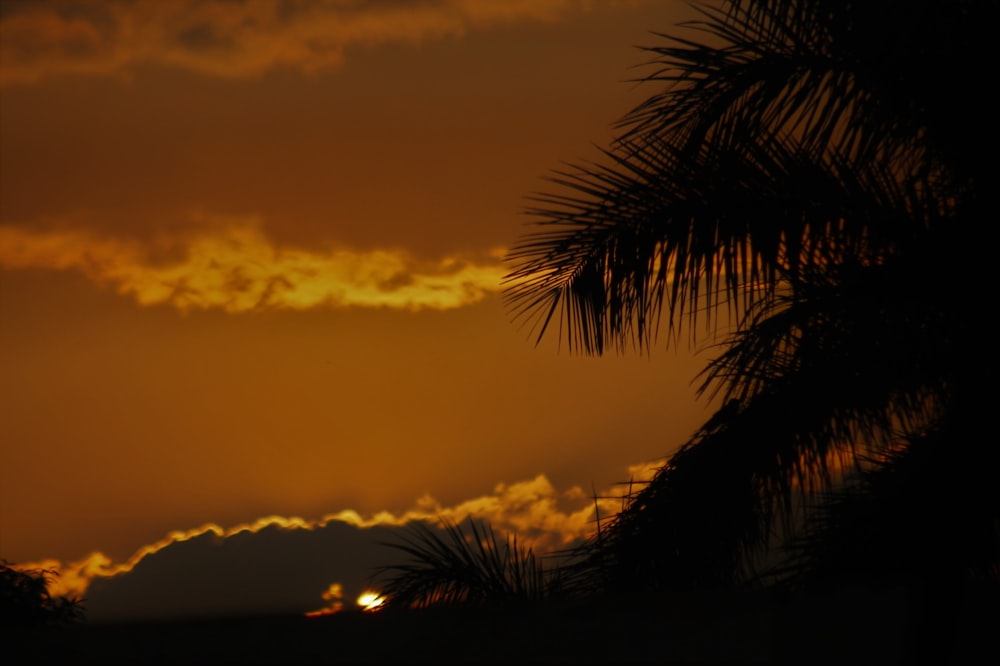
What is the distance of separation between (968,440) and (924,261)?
816 millimetres

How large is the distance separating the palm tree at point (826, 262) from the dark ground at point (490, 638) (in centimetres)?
176

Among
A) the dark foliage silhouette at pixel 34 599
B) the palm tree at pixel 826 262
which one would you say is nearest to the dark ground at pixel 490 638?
the palm tree at pixel 826 262

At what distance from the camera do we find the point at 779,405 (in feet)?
17.5

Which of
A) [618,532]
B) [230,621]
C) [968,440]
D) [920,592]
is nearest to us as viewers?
[230,621]

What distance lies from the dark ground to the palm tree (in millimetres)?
1756

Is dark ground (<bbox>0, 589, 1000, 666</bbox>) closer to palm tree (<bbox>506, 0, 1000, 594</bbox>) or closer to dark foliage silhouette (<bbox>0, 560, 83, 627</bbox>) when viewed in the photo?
palm tree (<bbox>506, 0, 1000, 594</bbox>)

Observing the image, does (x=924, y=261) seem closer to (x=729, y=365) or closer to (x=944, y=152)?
(x=944, y=152)

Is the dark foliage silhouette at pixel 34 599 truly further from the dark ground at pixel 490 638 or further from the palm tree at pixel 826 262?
the dark ground at pixel 490 638

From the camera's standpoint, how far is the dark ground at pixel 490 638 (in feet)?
8.55

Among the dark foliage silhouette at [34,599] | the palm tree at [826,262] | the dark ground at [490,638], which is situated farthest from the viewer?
the dark foliage silhouette at [34,599]

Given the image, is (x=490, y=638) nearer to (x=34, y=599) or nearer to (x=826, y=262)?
(x=826, y=262)

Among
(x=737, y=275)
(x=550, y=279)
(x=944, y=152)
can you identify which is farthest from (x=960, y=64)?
(x=550, y=279)

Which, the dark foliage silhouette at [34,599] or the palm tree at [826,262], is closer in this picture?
the palm tree at [826,262]

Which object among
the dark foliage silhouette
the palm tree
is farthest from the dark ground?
the dark foliage silhouette
